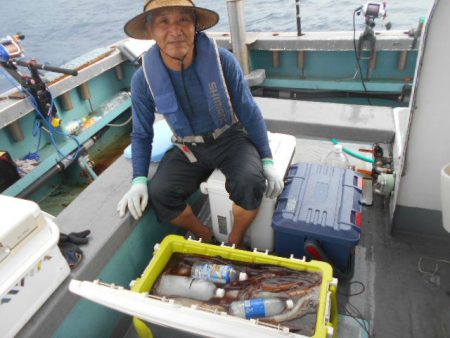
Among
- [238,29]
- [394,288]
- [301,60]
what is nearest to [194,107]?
[394,288]

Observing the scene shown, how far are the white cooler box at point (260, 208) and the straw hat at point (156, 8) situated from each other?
0.83 meters

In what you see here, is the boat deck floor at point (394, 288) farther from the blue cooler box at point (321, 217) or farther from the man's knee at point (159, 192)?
the man's knee at point (159, 192)

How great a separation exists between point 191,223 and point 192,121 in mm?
625

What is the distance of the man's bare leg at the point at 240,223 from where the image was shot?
1846 mm

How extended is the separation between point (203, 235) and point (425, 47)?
158 cm

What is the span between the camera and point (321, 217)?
1754 mm

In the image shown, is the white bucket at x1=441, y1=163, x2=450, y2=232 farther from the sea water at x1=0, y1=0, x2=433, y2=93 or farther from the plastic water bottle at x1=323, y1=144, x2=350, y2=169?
the sea water at x1=0, y1=0, x2=433, y2=93

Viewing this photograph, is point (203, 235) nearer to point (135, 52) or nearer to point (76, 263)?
point (76, 263)

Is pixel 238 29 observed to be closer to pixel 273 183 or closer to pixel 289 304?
pixel 273 183

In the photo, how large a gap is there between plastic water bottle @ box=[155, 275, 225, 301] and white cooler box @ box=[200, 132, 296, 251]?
1.53 feet

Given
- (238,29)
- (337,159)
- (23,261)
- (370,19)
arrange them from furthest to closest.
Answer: (238,29)
(370,19)
(337,159)
(23,261)

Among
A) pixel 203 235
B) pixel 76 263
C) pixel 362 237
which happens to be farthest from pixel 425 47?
pixel 76 263

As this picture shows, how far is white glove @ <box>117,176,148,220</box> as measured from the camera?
182 centimetres

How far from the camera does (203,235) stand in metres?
2.15
